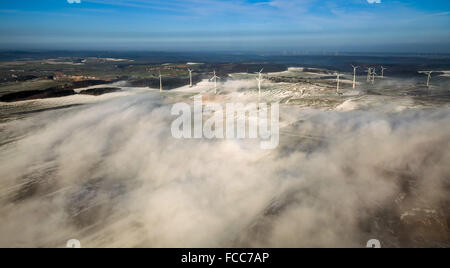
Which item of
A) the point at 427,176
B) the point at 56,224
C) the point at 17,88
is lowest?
the point at 56,224

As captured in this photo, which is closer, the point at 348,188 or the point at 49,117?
the point at 348,188

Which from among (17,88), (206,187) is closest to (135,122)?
(206,187)

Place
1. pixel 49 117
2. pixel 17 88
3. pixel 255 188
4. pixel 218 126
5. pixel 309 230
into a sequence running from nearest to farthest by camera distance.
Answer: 1. pixel 309 230
2. pixel 255 188
3. pixel 218 126
4. pixel 49 117
5. pixel 17 88

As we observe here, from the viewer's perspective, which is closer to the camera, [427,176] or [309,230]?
[309,230]

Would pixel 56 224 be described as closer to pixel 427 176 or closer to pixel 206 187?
pixel 206 187

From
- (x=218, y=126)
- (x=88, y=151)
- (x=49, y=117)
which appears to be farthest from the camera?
(x=49, y=117)

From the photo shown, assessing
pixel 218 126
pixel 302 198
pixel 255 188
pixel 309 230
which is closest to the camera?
pixel 309 230

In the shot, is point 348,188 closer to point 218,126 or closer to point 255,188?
point 255,188
